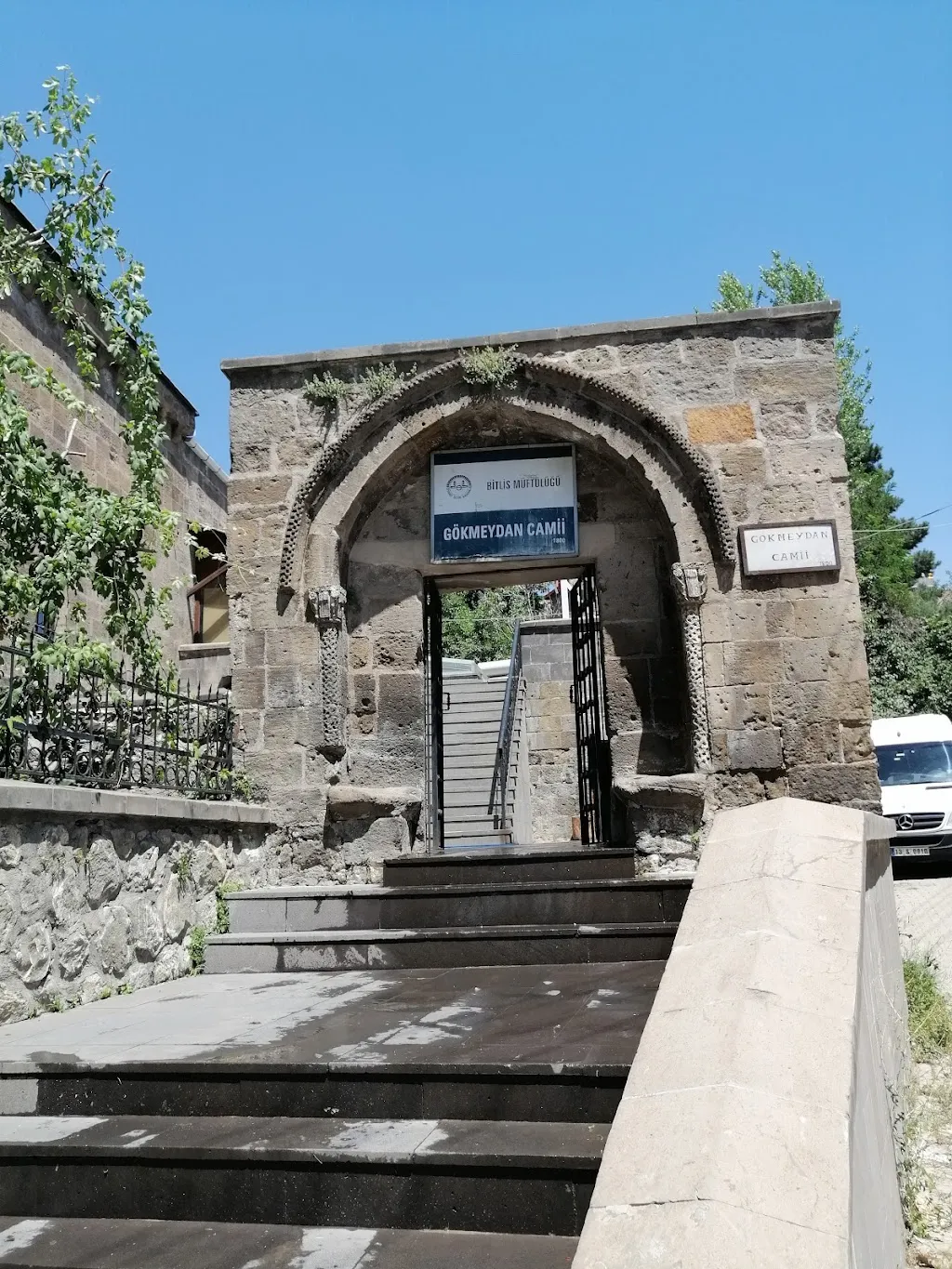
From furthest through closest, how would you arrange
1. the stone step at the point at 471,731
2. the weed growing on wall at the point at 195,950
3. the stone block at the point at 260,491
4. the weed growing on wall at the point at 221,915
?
the stone step at the point at 471,731
the stone block at the point at 260,491
the weed growing on wall at the point at 221,915
the weed growing on wall at the point at 195,950

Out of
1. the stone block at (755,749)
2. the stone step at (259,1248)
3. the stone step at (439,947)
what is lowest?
the stone step at (259,1248)

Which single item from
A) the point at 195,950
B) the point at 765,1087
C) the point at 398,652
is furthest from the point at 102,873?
the point at 765,1087

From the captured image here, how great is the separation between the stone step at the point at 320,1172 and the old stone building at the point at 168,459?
5.19 meters

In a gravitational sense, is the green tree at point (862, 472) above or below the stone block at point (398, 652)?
above

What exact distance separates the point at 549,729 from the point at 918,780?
16.5 feet

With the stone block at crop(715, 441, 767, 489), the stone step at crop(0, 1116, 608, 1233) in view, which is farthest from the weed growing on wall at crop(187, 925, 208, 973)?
the stone block at crop(715, 441, 767, 489)

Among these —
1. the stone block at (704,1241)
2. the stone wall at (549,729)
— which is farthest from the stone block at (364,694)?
the stone wall at (549,729)

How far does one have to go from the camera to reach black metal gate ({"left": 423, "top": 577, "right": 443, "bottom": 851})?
7567 mm

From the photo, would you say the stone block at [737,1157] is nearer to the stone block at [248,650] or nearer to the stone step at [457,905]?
the stone step at [457,905]

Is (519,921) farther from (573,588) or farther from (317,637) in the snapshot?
(573,588)

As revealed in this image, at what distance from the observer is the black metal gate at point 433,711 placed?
7567mm

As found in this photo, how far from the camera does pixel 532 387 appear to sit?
24.4 ft

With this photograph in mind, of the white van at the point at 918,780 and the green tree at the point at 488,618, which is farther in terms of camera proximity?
the green tree at the point at 488,618

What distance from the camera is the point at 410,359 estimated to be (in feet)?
24.6
